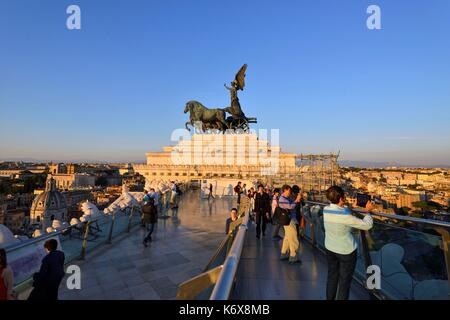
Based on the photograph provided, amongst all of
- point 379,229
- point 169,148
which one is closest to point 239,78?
point 169,148

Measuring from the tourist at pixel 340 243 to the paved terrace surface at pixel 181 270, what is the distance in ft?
2.11

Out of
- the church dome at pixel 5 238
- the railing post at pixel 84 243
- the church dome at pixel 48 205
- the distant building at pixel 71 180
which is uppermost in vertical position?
the church dome at pixel 5 238

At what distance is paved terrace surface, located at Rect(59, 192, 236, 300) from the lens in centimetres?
387

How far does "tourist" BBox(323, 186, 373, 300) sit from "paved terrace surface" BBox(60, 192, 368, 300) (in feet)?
2.11

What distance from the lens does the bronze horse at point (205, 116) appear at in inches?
1020

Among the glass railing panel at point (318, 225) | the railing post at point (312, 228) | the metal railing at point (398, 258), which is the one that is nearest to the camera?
the metal railing at point (398, 258)

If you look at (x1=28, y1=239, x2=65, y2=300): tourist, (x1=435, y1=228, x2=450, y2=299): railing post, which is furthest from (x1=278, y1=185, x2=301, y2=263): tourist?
(x1=28, y1=239, x2=65, y2=300): tourist

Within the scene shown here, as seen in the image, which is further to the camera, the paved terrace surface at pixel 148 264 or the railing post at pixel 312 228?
the railing post at pixel 312 228

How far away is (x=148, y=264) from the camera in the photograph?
503 cm

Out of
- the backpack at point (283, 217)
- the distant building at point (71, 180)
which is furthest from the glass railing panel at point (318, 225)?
the distant building at point (71, 180)

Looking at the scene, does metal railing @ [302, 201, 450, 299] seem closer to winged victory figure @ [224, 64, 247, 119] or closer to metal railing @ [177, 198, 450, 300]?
metal railing @ [177, 198, 450, 300]

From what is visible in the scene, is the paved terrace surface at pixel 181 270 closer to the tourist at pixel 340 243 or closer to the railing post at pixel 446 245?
the tourist at pixel 340 243
